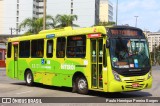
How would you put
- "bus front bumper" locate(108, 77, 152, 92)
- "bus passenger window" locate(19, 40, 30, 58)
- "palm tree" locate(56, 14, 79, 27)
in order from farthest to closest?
"palm tree" locate(56, 14, 79, 27), "bus passenger window" locate(19, 40, 30, 58), "bus front bumper" locate(108, 77, 152, 92)

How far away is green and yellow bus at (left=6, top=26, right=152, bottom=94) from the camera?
50.1ft

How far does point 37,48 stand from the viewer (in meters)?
20.5

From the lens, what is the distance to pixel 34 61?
20797mm

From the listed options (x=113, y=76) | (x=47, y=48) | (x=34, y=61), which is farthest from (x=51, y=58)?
(x=113, y=76)

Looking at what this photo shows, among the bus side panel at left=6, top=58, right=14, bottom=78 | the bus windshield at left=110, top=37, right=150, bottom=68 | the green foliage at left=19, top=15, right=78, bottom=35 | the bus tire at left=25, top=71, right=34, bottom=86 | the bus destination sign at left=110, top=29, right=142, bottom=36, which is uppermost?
the green foliage at left=19, top=15, right=78, bottom=35

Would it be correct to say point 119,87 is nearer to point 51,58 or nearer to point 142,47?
point 142,47

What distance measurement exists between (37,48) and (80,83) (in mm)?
4472

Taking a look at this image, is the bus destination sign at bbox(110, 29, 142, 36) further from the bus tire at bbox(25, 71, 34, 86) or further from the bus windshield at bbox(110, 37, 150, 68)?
the bus tire at bbox(25, 71, 34, 86)

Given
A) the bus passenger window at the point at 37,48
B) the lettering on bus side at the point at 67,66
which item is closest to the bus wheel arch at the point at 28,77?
the bus passenger window at the point at 37,48

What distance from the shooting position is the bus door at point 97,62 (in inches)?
614

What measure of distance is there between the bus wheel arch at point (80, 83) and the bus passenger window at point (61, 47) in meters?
1.40

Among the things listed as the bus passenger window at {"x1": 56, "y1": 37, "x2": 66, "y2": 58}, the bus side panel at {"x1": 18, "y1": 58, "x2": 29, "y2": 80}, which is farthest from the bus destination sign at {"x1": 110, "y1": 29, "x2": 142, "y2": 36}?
the bus side panel at {"x1": 18, "y1": 58, "x2": 29, "y2": 80}

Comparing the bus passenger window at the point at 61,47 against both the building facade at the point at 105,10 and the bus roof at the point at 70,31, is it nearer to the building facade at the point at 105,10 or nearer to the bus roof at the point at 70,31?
the bus roof at the point at 70,31

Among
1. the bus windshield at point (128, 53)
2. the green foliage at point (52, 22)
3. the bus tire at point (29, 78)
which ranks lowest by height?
the bus tire at point (29, 78)
